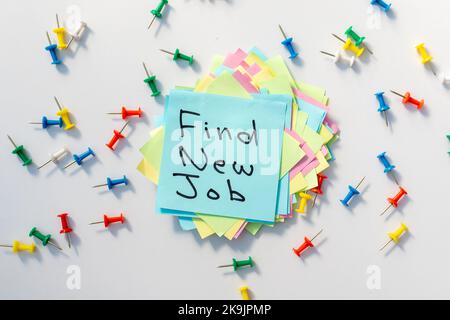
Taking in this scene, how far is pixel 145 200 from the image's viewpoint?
1.00 metres

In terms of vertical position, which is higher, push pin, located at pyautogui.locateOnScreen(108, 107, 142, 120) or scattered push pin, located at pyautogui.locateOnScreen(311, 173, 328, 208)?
push pin, located at pyautogui.locateOnScreen(108, 107, 142, 120)

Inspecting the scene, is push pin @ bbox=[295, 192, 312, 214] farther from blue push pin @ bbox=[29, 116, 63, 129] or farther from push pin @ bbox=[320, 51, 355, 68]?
blue push pin @ bbox=[29, 116, 63, 129]

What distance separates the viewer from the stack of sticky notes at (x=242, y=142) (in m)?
0.95

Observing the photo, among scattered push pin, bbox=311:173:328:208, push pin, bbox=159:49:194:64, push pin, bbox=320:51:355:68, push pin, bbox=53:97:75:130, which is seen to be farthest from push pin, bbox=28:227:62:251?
push pin, bbox=320:51:355:68

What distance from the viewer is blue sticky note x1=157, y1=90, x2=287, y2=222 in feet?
3.13

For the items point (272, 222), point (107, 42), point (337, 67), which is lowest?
→ point (272, 222)

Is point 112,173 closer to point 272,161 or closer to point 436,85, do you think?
point 272,161

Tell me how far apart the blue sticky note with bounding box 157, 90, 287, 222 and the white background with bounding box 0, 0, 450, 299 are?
0.06 m

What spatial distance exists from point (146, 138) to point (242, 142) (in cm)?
20

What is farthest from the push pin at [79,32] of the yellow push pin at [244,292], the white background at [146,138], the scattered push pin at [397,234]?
the scattered push pin at [397,234]

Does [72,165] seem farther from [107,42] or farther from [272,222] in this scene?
[272,222]

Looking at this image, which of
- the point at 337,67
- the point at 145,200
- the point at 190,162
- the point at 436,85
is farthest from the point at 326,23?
the point at 145,200
